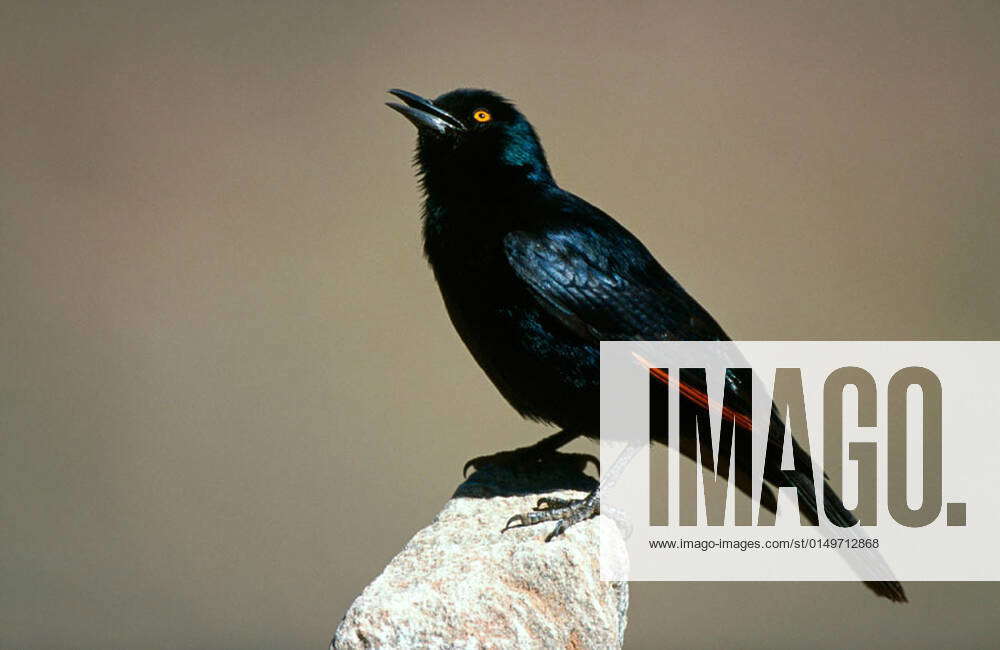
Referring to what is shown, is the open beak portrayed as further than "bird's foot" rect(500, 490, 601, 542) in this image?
Yes

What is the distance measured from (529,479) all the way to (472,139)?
4.68 ft

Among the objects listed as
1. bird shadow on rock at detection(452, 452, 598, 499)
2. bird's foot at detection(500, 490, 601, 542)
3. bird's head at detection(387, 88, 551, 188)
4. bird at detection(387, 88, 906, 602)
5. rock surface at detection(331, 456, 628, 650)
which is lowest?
rock surface at detection(331, 456, 628, 650)

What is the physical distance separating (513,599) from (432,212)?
1.76 meters

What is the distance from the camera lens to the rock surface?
3.49 metres

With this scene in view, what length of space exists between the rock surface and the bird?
6.6 inches

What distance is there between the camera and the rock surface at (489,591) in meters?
3.49

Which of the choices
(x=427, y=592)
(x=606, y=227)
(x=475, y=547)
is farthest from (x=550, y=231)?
(x=427, y=592)

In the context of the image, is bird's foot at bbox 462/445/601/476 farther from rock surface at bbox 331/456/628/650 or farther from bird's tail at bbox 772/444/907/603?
bird's tail at bbox 772/444/907/603

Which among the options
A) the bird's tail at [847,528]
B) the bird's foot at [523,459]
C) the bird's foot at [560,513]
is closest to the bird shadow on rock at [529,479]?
the bird's foot at [523,459]

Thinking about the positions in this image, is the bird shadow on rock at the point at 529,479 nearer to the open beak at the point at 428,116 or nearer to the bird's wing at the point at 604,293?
the bird's wing at the point at 604,293

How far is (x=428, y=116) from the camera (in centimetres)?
493

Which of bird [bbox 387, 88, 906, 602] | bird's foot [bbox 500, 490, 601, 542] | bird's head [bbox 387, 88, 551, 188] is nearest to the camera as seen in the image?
bird's foot [bbox 500, 490, 601, 542]

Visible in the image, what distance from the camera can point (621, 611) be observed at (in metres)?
4.09

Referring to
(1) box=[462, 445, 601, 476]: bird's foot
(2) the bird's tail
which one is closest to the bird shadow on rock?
(1) box=[462, 445, 601, 476]: bird's foot
